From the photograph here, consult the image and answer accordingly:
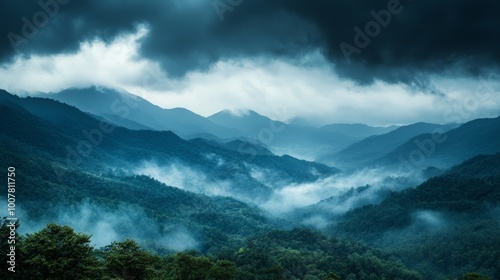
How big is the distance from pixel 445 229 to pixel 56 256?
154 m

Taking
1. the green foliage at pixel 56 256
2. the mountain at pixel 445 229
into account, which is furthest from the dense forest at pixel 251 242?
the mountain at pixel 445 229

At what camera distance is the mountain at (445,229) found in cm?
12256

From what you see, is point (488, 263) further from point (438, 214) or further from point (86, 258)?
point (86, 258)

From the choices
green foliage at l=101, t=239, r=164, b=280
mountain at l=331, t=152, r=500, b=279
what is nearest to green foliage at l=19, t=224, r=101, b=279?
green foliage at l=101, t=239, r=164, b=280

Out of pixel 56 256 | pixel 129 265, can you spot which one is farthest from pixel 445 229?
pixel 56 256

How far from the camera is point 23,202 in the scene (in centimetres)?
15025

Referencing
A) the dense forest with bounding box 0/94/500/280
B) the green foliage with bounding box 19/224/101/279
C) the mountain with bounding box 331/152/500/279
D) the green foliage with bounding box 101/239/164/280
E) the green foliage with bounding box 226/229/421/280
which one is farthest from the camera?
the mountain with bounding box 331/152/500/279

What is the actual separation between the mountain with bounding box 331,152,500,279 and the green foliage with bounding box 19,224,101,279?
11295 centimetres

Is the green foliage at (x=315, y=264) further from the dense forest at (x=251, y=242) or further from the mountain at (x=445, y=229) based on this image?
the mountain at (x=445, y=229)

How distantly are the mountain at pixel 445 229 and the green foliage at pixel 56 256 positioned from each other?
371ft

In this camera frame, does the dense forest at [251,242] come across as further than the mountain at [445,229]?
No

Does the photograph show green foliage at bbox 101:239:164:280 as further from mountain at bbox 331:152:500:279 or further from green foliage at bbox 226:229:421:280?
mountain at bbox 331:152:500:279

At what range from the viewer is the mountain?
402ft

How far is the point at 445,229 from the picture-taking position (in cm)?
15300
